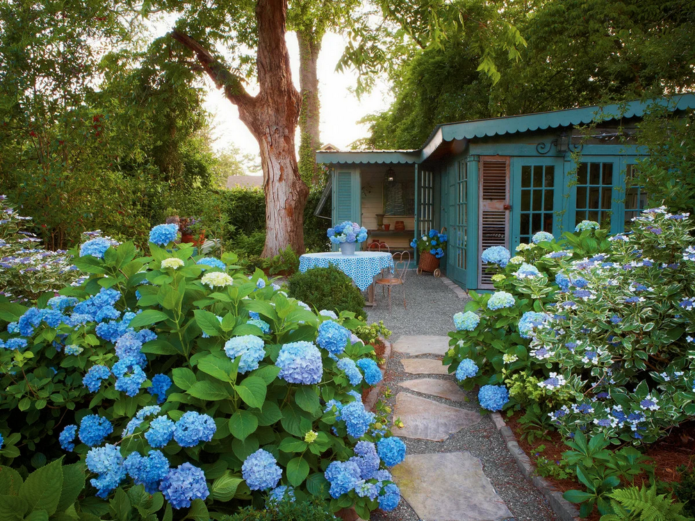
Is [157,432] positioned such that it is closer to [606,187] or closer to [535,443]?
[535,443]

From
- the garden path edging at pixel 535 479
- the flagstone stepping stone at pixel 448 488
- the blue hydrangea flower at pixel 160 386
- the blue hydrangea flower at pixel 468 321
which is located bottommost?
the flagstone stepping stone at pixel 448 488

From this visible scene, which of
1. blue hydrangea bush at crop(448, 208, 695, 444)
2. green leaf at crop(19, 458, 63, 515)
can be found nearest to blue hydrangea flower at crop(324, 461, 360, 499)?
green leaf at crop(19, 458, 63, 515)

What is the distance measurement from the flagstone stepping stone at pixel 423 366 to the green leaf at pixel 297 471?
2620mm

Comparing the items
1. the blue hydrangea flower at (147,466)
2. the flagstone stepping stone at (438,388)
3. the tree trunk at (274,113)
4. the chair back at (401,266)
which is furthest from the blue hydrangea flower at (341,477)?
the tree trunk at (274,113)

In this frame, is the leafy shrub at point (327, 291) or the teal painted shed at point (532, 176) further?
the teal painted shed at point (532, 176)

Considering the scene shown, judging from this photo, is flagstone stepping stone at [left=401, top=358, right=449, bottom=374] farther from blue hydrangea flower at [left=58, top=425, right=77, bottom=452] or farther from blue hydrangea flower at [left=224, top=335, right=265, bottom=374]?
blue hydrangea flower at [left=58, top=425, right=77, bottom=452]

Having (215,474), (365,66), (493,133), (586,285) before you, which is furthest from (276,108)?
(215,474)

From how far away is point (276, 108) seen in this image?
9727 millimetres

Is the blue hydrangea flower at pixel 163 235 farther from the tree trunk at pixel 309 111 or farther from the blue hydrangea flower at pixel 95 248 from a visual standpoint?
the tree trunk at pixel 309 111

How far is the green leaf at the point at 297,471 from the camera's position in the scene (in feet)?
5.61

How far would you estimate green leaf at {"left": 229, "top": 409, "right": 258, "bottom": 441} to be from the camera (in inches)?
62.3

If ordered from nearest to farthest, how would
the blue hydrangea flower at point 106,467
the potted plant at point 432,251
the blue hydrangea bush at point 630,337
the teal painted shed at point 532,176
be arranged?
the blue hydrangea flower at point 106,467 → the blue hydrangea bush at point 630,337 → the teal painted shed at point 532,176 → the potted plant at point 432,251

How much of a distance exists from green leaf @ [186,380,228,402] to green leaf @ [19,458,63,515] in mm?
652

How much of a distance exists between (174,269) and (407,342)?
3.67 metres
